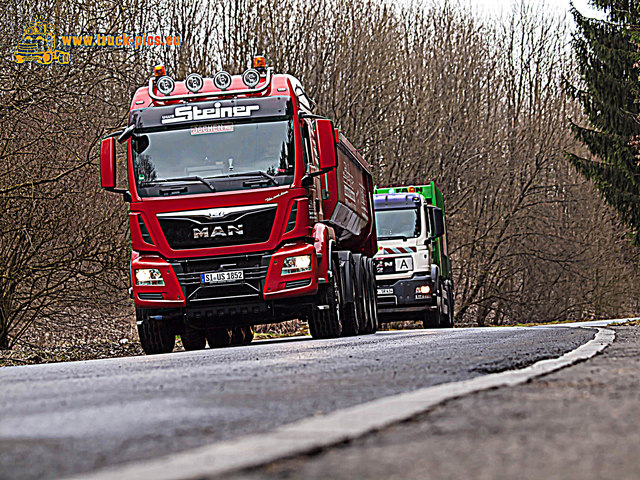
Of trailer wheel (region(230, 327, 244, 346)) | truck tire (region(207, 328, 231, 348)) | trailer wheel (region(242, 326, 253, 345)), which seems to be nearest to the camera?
truck tire (region(207, 328, 231, 348))

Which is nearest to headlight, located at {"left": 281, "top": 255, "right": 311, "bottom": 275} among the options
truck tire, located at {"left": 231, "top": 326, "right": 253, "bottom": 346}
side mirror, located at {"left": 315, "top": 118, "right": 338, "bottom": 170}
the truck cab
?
side mirror, located at {"left": 315, "top": 118, "right": 338, "bottom": 170}

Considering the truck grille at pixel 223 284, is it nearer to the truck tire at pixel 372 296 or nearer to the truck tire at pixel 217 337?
the truck tire at pixel 217 337

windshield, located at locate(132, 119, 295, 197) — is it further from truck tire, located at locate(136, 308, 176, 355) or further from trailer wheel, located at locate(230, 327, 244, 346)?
trailer wheel, located at locate(230, 327, 244, 346)

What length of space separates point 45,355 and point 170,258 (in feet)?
16.1

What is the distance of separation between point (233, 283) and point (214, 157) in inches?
65.4

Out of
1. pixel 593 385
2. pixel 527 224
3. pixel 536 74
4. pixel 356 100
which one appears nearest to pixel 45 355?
pixel 593 385

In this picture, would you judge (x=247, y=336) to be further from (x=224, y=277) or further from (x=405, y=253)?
(x=224, y=277)

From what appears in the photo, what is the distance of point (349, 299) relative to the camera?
623 inches

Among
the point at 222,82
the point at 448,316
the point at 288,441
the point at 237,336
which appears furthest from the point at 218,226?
the point at 448,316

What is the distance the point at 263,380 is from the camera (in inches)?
A: 236

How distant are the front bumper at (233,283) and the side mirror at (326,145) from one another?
1.15m

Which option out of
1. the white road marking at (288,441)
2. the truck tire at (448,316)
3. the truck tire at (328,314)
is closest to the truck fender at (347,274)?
the truck tire at (328,314)

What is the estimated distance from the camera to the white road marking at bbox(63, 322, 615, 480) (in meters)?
2.87

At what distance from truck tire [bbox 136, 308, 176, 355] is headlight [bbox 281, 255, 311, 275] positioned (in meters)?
1.99
